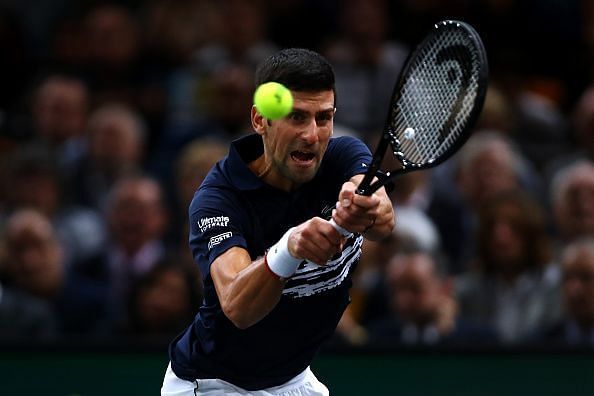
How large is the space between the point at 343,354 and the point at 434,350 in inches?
20.2

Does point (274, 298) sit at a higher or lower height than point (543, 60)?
higher

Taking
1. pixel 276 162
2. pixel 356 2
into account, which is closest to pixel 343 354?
pixel 276 162

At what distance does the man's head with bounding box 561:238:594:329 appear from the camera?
7020 mm

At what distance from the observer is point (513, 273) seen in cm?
734

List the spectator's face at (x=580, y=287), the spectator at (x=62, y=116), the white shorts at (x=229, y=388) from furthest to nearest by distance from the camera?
the spectator at (x=62, y=116) → the spectator's face at (x=580, y=287) → the white shorts at (x=229, y=388)

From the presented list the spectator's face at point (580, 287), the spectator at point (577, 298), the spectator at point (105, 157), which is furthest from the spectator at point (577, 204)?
the spectator at point (105, 157)

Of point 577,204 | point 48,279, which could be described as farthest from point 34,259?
point 577,204

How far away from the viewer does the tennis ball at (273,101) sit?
413 cm

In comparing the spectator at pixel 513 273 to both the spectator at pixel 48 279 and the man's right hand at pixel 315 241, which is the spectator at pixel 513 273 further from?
the man's right hand at pixel 315 241

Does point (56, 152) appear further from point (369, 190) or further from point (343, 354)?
point (369, 190)

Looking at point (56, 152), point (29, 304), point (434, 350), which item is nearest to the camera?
point (434, 350)

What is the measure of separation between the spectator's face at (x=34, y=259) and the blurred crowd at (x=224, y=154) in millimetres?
10

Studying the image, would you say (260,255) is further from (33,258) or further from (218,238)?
(33,258)

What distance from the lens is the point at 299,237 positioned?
397 cm
